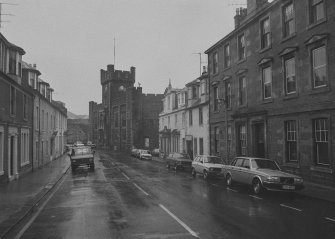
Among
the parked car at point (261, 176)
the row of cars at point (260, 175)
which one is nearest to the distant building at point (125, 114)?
the row of cars at point (260, 175)

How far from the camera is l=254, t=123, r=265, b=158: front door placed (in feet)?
80.8

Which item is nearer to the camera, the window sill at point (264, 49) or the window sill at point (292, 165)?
the window sill at point (292, 165)

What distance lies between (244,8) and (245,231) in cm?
2549

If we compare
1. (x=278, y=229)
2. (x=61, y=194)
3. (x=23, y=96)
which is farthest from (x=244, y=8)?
(x=278, y=229)

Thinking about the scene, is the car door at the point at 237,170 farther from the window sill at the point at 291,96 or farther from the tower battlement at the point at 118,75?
the tower battlement at the point at 118,75

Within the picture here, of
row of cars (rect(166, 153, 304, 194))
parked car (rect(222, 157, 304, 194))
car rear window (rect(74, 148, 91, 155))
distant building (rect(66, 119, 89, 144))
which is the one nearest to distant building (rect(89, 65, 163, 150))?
distant building (rect(66, 119, 89, 144))

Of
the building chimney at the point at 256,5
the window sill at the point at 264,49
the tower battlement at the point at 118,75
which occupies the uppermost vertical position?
the tower battlement at the point at 118,75

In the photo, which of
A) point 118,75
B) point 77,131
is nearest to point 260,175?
point 118,75

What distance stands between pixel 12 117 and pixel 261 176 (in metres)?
15.4

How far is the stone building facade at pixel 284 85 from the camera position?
18.2m

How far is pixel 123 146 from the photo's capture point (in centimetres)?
8000

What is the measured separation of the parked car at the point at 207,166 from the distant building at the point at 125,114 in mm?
41092

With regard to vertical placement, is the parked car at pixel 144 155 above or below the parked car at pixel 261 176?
below

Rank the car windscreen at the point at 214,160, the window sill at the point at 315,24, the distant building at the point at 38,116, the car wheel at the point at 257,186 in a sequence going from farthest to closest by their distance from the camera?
the distant building at the point at 38,116, the car windscreen at the point at 214,160, the window sill at the point at 315,24, the car wheel at the point at 257,186
